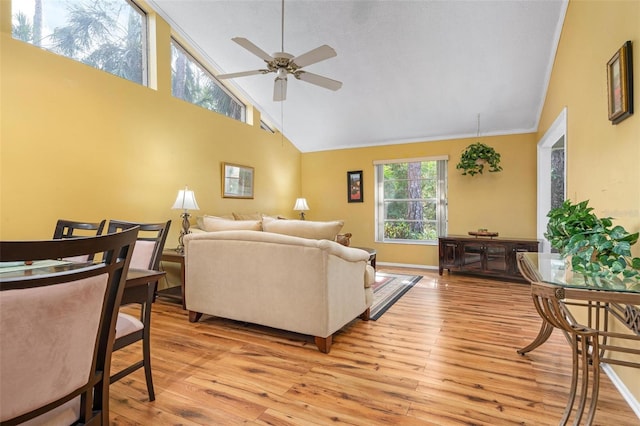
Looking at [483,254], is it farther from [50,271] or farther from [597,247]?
[50,271]

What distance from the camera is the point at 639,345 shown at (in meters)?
1.79

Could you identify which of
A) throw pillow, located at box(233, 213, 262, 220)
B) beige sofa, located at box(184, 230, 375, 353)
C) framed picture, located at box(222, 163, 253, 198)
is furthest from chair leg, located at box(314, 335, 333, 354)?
framed picture, located at box(222, 163, 253, 198)

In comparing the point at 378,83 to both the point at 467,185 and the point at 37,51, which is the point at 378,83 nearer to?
the point at 467,185

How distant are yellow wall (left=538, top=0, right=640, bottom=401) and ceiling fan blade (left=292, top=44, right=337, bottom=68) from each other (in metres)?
1.83

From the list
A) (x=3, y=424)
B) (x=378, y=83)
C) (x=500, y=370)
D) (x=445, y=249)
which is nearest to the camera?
(x=3, y=424)

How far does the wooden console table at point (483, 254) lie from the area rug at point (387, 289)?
1.93 feet

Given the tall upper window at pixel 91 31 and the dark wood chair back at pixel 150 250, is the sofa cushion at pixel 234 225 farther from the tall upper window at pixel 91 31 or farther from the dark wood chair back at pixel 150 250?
Result: the tall upper window at pixel 91 31

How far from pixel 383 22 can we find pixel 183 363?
3.79 meters

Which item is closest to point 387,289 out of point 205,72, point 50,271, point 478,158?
point 478,158

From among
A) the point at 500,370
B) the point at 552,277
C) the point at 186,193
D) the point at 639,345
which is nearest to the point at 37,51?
the point at 186,193

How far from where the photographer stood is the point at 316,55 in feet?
8.80

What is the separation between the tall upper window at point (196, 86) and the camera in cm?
436

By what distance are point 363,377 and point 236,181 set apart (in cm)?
389

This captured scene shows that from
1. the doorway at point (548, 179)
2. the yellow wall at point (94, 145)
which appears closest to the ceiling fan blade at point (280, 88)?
the yellow wall at point (94, 145)
